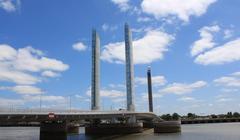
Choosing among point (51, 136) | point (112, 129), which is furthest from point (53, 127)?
point (112, 129)

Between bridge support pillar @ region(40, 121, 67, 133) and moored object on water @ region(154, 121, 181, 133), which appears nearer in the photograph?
bridge support pillar @ region(40, 121, 67, 133)

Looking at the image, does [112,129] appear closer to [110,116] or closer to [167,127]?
[167,127]

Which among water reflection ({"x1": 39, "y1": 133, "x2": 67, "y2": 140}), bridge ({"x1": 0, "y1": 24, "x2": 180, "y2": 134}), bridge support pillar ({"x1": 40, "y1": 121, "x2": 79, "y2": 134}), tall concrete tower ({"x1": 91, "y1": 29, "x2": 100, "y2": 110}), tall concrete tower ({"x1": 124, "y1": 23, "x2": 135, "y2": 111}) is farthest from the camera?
tall concrete tower ({"x1": 124, "y1": 23, "x2": 135, "y2": 111})

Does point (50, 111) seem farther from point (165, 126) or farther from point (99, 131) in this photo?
point (165, 126)

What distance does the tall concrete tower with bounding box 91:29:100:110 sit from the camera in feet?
385

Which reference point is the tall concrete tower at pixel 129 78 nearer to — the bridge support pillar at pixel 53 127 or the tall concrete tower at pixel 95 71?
the tall concrete tower at pixel 95 71

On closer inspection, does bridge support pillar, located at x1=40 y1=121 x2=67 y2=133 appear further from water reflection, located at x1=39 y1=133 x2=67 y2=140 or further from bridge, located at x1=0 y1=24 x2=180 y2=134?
water reflection, located at x1=39 y1=133 x2=67 y2=140

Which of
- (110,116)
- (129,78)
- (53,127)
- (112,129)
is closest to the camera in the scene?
(53,127)

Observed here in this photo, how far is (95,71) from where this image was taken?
4737 inches

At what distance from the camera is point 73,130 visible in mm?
127125

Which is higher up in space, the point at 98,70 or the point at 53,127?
the point at 98,70

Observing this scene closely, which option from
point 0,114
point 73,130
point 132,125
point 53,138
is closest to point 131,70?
point 132,125

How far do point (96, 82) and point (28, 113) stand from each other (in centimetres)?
5948

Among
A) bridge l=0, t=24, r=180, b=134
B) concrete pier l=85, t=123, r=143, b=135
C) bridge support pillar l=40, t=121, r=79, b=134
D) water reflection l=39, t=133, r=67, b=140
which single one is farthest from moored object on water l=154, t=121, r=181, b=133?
water reflection l=39, t=133, r=67, b=140
